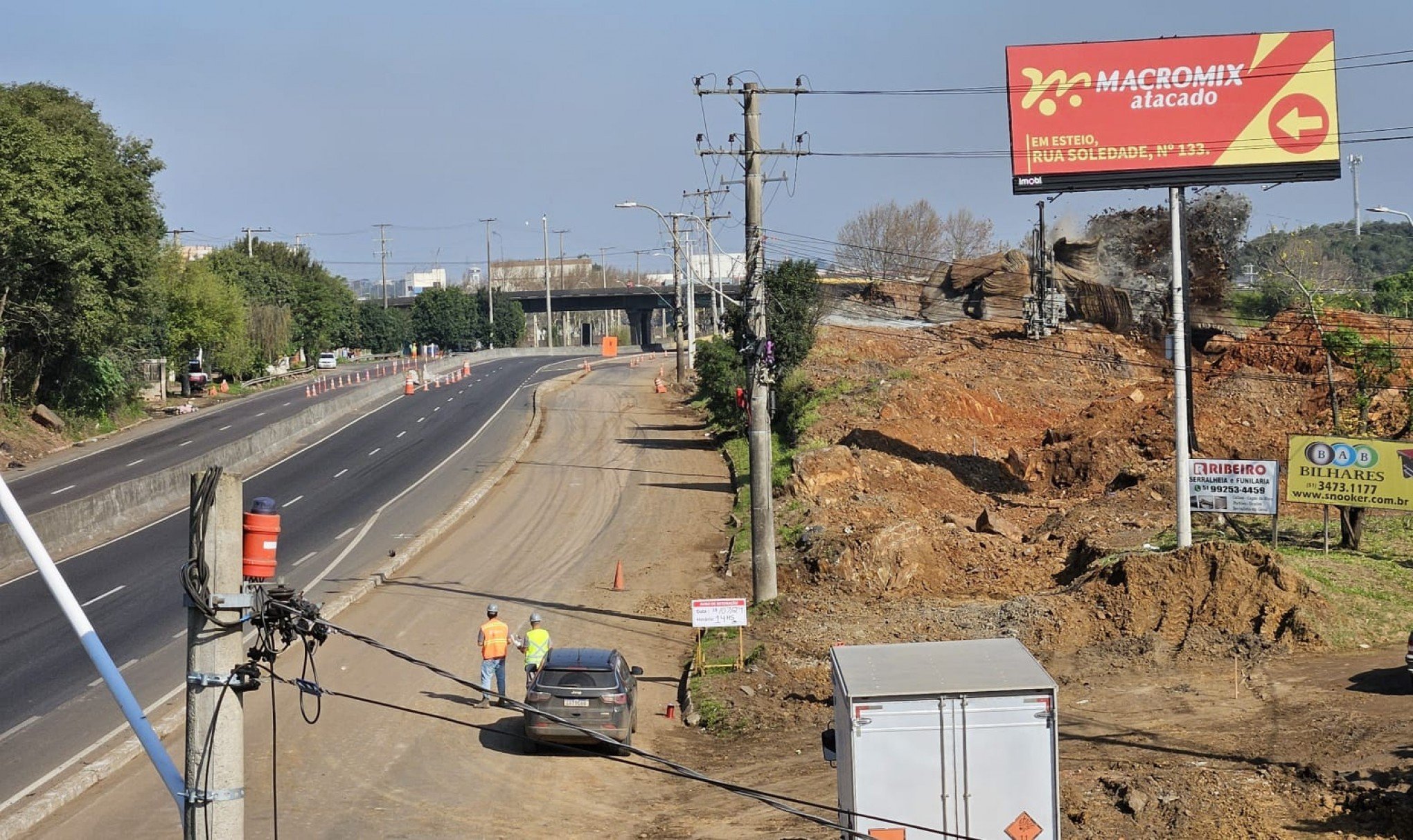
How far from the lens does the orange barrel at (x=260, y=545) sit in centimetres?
825

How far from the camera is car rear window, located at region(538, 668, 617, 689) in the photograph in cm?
1941

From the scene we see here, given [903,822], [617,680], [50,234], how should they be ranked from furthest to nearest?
[50,234] → [617,680] → [903,822]

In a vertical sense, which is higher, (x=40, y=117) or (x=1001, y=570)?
(x=40, y=117)

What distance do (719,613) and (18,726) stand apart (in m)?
11.7

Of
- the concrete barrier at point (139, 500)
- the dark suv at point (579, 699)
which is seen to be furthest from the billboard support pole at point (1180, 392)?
the concrete barrier at point (139, 500)

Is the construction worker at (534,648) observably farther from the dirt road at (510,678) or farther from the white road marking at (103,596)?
the white road marking at (103,596)

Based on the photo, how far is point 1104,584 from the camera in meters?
25.6

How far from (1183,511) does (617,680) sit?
46.8 feet

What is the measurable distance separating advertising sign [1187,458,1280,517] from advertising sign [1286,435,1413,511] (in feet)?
1.98

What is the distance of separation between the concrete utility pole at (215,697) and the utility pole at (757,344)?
2059 centimetres

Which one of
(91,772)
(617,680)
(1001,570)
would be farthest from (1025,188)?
(91,772)

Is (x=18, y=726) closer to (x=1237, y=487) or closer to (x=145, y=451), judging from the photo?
(x=1237, y=487)

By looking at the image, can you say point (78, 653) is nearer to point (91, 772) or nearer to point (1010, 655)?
point (91, 772)

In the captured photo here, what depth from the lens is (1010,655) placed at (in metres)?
14.2
